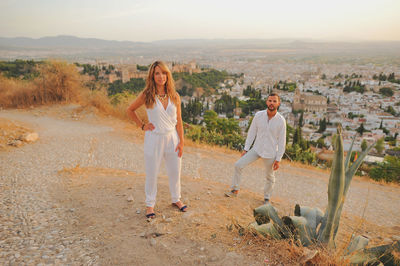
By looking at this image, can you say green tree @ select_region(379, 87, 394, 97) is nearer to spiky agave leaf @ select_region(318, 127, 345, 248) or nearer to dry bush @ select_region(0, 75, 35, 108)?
dry bush @ select_region(0, 75, 35, 108)

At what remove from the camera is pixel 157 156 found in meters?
2.49

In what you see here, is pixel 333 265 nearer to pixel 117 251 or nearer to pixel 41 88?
pixel 117 251

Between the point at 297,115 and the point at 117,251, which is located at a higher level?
the point at 117,251

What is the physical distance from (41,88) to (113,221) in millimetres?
8194

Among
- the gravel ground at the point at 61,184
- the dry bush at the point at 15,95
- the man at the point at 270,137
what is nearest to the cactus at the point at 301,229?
the man at the point at 270,137

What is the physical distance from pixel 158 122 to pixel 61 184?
6.67 feet

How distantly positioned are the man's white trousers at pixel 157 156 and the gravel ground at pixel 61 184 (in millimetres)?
739

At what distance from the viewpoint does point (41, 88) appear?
29.2 ft

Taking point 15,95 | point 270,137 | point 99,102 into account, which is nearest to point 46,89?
point 15,95

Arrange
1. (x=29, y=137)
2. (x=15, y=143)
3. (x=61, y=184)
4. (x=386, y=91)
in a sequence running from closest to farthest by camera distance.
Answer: (x=61, y=184), (x=15, y=143), (x=29, y=137), (x=386, y=91)

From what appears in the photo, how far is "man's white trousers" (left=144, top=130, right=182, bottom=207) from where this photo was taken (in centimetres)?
247

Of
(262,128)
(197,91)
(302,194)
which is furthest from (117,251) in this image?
(197,91)

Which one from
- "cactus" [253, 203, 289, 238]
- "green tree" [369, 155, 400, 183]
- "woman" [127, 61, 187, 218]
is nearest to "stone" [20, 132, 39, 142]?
"woman" [127, 61, 187, 218]

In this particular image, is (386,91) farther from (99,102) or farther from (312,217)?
(312,217)
